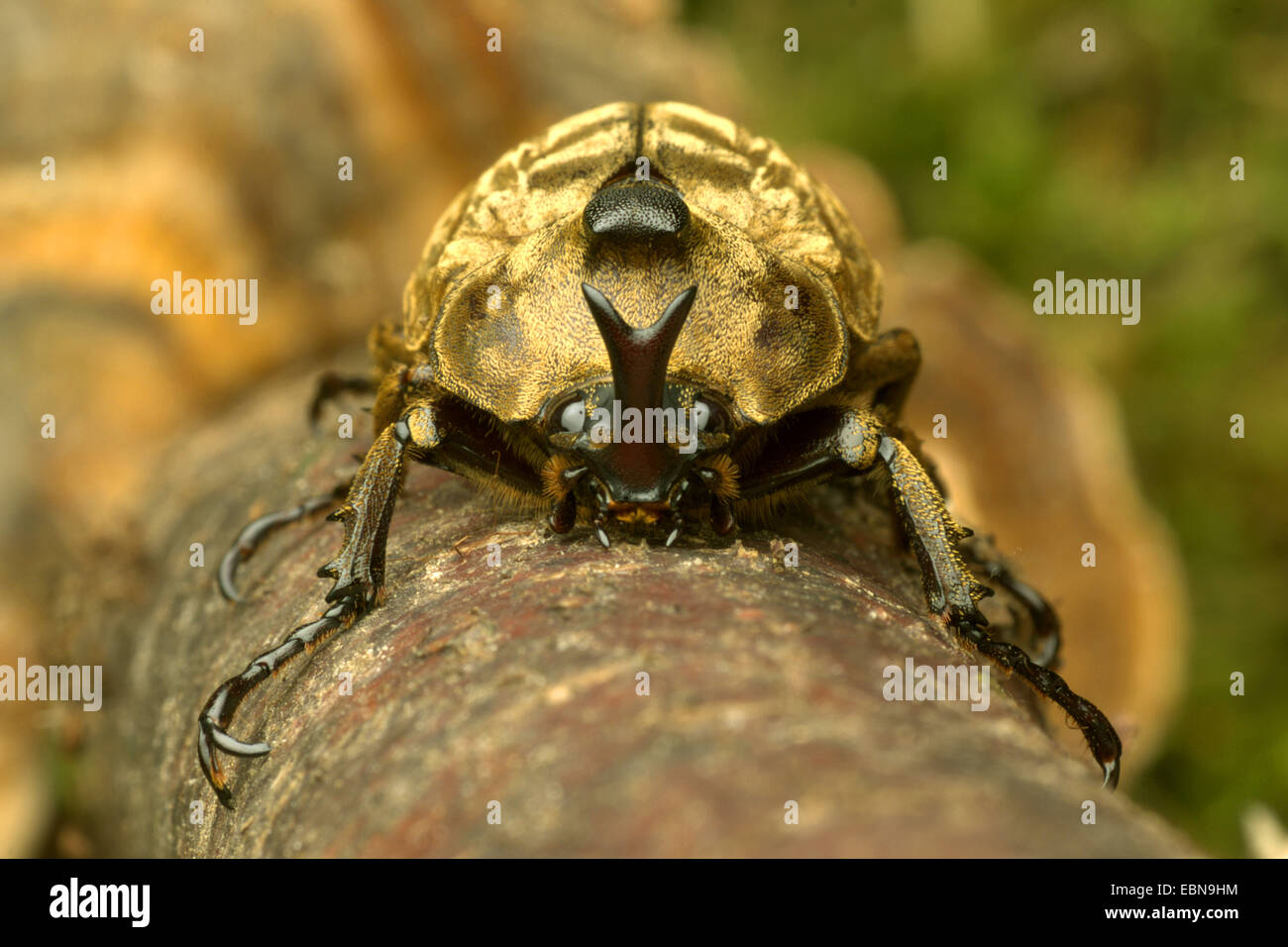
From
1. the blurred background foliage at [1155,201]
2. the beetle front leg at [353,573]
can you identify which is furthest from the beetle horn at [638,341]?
the blurred background foliage at [1155,201]

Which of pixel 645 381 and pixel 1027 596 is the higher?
pixel 645 381

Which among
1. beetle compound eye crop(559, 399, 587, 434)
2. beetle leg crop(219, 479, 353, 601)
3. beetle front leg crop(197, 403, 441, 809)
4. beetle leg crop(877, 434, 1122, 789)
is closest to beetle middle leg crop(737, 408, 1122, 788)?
beetle leg crop(877, 434, 1122, 789)

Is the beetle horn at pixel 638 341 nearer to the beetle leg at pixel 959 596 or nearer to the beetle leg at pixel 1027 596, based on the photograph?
the beetle leg at pixel 959 596

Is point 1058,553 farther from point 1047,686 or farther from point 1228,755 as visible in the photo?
point 1047,686

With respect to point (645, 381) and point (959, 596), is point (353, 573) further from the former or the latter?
point (959, 596)

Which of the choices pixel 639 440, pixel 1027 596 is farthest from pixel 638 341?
pixel 1027 596
